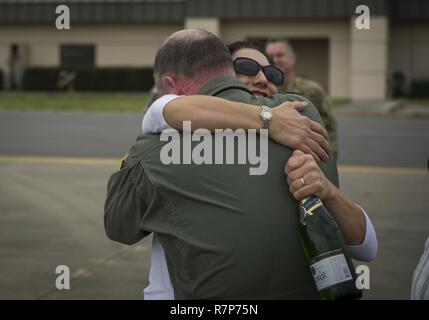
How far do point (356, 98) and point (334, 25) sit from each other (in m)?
3.52

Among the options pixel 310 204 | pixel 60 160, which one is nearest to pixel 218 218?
pixel 310 204

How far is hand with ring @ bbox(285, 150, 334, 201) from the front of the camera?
2471 millimetres

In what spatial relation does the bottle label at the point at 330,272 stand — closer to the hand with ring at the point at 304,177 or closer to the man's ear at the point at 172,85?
the hand with ring at the point at 304,177

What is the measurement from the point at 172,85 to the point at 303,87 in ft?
13.0

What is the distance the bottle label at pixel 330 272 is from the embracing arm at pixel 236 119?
1.16 feet

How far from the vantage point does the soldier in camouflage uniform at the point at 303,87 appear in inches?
252

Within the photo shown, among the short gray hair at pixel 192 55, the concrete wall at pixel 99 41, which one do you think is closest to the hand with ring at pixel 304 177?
the short gray hair at pixel 192 55

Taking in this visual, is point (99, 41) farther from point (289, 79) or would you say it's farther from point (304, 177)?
point (304, 177)

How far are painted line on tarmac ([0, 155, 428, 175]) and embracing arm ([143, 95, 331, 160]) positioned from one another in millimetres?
9037

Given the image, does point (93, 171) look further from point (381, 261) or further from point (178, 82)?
point (178, 82)

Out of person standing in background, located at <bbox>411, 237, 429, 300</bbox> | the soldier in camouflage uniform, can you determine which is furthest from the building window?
person standing in background, located at <bbox>411, 237, 429, 300</bbox>

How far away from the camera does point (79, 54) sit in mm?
38750

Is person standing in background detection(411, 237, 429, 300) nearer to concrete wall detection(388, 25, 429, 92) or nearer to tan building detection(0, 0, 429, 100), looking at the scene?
tan building detection(0, 0, 429, 100)

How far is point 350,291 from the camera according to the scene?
8.11 ft
